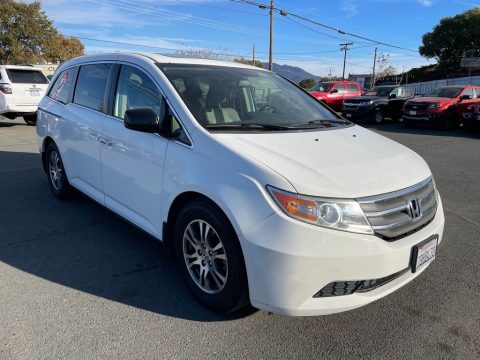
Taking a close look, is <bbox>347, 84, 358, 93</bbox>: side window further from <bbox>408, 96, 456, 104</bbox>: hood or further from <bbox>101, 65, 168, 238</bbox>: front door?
<bbox>101, 65, 168, 238</bbox>: front door

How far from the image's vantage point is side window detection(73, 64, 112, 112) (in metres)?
4.07

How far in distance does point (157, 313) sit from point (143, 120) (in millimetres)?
1383

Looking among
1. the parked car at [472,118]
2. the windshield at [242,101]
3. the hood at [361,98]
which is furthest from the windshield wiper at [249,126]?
the hood at [361,98]

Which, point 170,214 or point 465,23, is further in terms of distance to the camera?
point 465,23

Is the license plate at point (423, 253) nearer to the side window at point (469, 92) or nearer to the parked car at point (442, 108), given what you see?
the parked car at point (442, 108)

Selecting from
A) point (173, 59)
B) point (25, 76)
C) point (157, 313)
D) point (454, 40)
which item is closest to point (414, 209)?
point (157, 313)

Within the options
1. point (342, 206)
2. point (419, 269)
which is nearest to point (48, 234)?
point (342, 206)

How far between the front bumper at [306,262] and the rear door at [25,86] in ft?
41.2

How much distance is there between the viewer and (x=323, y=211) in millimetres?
2342

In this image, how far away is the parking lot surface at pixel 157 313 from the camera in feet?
8.30

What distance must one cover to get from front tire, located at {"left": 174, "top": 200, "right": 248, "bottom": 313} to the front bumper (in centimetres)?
14

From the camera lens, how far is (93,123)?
403cm

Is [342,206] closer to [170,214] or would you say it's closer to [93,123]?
[170,214]

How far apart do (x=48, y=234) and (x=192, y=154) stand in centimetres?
223
